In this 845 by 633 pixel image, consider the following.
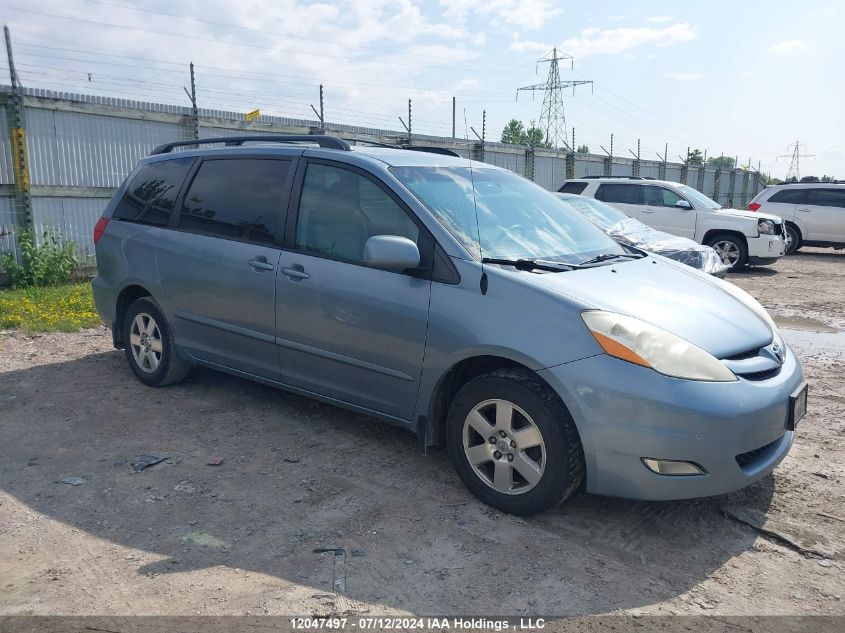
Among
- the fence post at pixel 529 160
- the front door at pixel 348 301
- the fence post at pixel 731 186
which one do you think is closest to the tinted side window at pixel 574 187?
the fence post at pixel 529 160

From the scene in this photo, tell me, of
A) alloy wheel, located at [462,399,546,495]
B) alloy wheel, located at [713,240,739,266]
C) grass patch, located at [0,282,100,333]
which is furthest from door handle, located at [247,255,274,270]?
alloy wheel, located at [713,240,739,266]

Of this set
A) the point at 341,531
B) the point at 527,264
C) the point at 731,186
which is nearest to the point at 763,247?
the point at 527,264

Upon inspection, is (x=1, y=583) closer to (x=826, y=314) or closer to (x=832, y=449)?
(x=832, y=449)

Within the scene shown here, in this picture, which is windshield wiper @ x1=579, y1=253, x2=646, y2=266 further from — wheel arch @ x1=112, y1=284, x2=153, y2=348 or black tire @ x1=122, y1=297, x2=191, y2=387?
wheel arch @ x1=112, y1=284, x2=153, y2=348

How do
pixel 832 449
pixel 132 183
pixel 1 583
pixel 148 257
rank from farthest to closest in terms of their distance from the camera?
pixel 132 183, pixel 148 257, pixel 832 449, pixel 1 583

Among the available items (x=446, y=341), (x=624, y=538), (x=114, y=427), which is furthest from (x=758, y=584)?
(x=114, y=427)

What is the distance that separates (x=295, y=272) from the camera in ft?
14.4

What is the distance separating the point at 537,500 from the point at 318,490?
120 cm

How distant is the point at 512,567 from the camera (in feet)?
10.4

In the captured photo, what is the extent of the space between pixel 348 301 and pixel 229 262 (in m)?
1.12

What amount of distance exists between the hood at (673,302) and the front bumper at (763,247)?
10.2 metres

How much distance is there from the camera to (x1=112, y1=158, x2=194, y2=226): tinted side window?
539 centimetres

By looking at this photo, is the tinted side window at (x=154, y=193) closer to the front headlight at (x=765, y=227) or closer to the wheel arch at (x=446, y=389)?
the wheel arch at (x=446, y=389)

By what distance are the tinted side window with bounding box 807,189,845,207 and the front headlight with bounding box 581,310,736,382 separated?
1640cm
